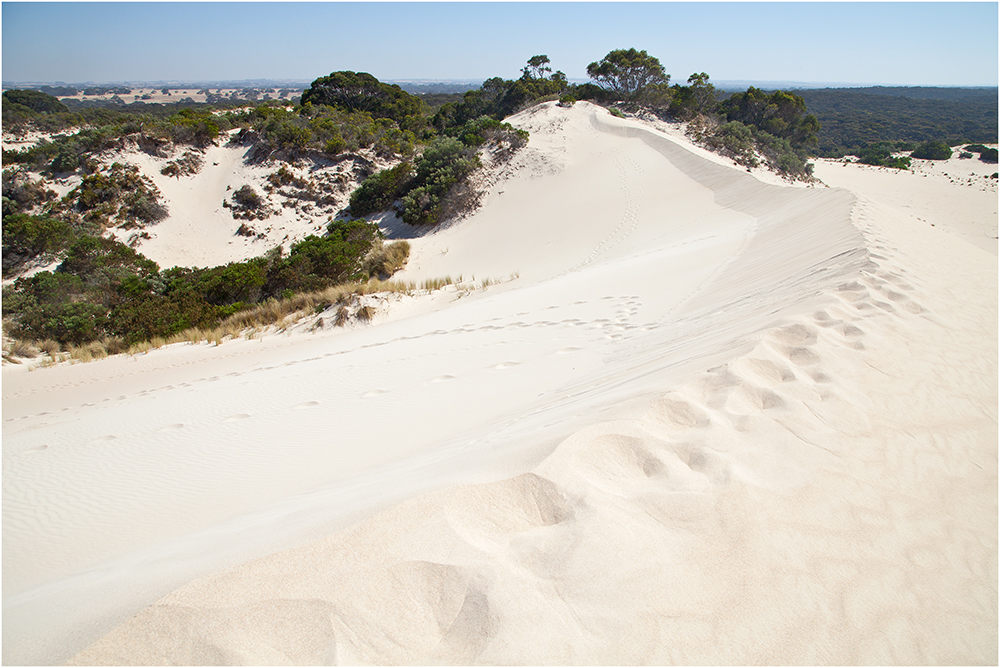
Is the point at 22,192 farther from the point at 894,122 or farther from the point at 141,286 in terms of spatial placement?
the point at 894,122

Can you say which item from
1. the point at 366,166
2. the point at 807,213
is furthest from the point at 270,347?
the point at 366,166

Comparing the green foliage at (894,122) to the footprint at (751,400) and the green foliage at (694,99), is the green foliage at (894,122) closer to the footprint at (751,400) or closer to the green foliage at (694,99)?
the green foliage at (694,99)

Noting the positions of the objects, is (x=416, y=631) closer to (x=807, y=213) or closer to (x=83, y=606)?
(x=83, y=606)

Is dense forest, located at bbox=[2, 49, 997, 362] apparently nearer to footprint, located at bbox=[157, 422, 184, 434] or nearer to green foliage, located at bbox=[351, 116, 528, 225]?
green foliage, located at bbox=[351, 116, 528, 225]

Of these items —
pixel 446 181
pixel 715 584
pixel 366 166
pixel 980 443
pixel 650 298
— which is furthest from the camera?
pixel 366 166

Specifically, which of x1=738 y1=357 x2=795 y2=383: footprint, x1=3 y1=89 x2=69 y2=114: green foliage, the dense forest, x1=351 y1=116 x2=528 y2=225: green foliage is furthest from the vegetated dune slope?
x1=3 y1=89 x2=69 y2=114: green foliage
